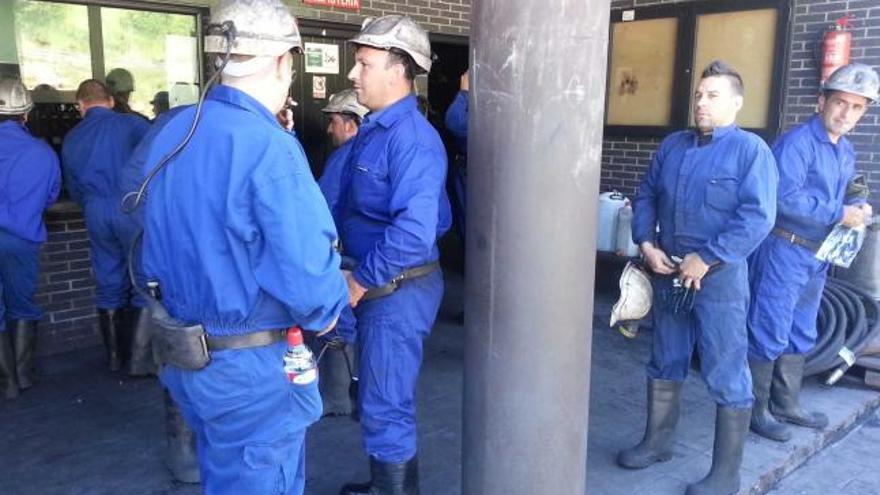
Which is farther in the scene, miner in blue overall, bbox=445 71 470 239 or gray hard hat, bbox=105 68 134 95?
gray hard hat, bbox=105 68 134 95

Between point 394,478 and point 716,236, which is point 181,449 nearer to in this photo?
point 394,478

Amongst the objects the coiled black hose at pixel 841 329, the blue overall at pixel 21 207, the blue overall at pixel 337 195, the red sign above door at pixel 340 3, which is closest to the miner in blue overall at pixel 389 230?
the blue overall at pixel 337 195

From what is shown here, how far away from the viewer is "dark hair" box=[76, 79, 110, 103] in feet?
16.1

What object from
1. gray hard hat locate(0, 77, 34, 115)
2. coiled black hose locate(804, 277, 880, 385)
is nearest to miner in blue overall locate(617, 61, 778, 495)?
coiled black hose locate(804, 277, 880, 385)

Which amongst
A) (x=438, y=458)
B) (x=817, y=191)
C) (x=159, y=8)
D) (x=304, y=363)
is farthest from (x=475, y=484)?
(x=159, y=8)

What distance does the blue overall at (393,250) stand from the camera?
113 inches

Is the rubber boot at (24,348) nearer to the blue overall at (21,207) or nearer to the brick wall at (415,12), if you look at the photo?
the blue overall at (21,207)

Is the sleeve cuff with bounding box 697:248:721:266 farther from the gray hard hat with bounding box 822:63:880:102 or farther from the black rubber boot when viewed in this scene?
the gray hard hat with bounding box 822:63:880:102

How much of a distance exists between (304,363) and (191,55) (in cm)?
430

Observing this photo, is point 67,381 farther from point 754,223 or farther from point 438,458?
point 754,223

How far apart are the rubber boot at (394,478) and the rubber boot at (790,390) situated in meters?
2.48

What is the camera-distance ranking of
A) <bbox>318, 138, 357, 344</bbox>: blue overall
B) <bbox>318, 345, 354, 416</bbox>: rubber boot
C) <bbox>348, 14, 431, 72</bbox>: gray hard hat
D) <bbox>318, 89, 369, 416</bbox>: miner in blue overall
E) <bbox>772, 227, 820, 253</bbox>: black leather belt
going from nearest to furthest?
<bbox>348, 14, 431, 72</bbox>: gray hard hat → <bbox>318, 138, 357, 344</bbox>: blue overall → <bbox>318, 89, 369, 416</bbox>: miner in blue overall → <bbox>772, 227, 820, 253</bbox>: black leather belt → <bbox>318, 345, 354, 416</bbox>: rubber boot

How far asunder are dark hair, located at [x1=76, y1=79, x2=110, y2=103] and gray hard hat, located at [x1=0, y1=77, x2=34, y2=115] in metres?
0.38

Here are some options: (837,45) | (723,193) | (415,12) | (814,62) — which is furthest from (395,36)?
(814,62)
